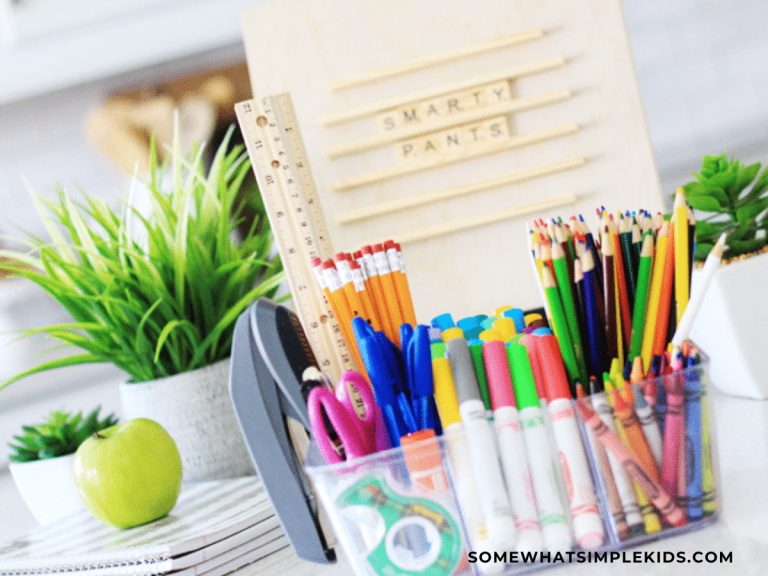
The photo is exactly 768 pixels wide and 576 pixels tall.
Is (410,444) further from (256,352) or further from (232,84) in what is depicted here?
(232,84)

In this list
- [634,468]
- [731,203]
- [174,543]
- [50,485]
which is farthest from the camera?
[50,485]

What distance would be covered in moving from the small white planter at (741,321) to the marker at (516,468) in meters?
0.27

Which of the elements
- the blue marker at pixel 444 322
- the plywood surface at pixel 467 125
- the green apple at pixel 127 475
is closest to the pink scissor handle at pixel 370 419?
the blue marker at pixel 444 322

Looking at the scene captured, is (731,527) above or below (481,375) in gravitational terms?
below

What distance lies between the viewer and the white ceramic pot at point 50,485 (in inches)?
26.5

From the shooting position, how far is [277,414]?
415 millimetres

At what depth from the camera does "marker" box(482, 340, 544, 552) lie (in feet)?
1.10

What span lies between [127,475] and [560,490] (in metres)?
0.37

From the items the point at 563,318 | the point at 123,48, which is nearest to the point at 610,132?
the point at 563,318

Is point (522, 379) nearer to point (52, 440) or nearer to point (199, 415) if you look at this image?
point (199, 415)

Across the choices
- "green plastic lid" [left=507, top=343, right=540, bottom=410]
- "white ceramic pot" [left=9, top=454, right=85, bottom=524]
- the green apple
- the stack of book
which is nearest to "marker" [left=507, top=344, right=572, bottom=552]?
"green plastic lid" [left=507, top=343, right=540, bottom=410]

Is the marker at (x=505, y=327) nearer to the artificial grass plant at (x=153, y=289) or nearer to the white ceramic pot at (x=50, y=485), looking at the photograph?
the artificial grass plant at (x=153, y=289)

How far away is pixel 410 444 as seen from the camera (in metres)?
0.34

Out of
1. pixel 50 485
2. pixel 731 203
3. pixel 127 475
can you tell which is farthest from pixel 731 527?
pixel 50 485
